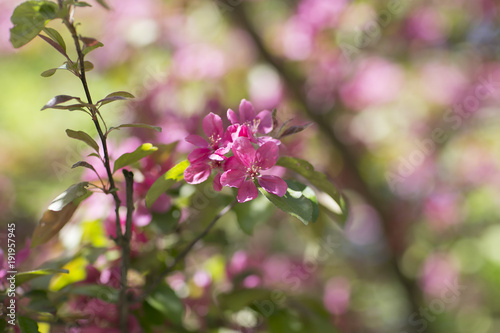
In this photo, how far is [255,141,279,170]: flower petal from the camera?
0.56 metres

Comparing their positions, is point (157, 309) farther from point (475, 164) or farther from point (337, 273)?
Result: point (475, 164)

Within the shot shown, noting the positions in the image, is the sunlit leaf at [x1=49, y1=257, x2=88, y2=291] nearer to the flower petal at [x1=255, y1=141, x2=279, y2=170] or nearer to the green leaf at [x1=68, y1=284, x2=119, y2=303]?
the green leaf at [x1=68, y1=284, x2=119, y2=303]

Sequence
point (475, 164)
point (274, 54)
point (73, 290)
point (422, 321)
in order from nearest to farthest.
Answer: point (73, 290)
point (422, 321)
point (274, 54)
point (475, 164)

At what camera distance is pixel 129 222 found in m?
0.58

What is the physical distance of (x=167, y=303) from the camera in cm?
71

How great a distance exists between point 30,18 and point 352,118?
4.64ft

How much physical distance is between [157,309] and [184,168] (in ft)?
0.88

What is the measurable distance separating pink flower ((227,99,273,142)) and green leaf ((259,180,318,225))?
0.24ft

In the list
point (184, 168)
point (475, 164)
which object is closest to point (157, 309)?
point (184, 168)

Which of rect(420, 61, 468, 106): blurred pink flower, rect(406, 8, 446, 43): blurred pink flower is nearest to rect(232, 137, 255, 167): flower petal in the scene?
rect(406, 8, 446, 43): blurred pink flower
